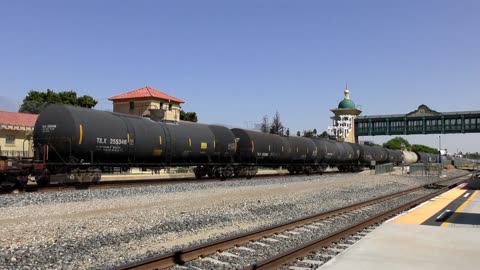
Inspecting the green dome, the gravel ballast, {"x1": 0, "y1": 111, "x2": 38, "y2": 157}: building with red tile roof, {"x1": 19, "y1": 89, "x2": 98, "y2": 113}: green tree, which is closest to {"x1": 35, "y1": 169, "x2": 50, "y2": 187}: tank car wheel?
the gravel ballast

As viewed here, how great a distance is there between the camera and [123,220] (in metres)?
12.5

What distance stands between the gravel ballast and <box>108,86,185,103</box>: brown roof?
1781 inches

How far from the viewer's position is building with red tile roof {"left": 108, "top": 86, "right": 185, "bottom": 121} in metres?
65.2

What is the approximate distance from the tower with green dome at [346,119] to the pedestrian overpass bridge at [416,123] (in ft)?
6.43

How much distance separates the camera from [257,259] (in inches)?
344

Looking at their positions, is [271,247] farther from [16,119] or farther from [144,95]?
[144,95]

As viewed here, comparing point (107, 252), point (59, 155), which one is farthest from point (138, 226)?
point (59, 155)

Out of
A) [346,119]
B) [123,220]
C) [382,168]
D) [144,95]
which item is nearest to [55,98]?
[144,95]

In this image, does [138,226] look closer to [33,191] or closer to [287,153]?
[33,191]

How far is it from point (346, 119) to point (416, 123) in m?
17.7

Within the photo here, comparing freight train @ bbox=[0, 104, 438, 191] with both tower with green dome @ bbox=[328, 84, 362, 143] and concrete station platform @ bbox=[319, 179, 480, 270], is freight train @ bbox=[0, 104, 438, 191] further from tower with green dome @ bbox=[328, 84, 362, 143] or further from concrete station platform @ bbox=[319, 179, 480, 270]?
tower with green dome @ bbox=[328, 84, 362, 143]

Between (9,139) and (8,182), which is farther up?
(9,139)

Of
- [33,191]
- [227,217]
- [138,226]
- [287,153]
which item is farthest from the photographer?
[287,153]

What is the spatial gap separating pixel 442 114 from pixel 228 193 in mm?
107953
